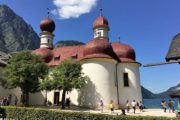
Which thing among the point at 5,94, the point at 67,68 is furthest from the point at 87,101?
the point at 5,94

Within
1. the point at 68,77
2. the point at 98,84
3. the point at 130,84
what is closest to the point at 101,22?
the point at 130,84

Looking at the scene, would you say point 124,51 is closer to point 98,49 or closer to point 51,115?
point 98,49

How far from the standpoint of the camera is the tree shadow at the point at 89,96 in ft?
118

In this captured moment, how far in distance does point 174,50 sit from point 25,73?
90.8ft

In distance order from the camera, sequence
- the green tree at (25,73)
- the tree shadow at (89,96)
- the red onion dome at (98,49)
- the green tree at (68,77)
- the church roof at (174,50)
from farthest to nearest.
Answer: the red onion dome at (98,49) < the tree shadow at (89,96) < the green tree at (68,77) < the green tree at (25,73) < the church roof at (174,50)

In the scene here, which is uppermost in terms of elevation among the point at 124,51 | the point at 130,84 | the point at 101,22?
the point at 101,22

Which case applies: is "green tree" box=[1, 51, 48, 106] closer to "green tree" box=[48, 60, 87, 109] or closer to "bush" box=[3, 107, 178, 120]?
"green tree" box=[48, 60, 87, 109]

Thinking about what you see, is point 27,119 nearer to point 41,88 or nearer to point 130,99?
point 41,88

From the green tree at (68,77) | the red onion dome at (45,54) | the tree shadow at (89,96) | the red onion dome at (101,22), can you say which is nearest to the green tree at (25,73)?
the green tree at (68,77)

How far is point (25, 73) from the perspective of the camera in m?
34.3

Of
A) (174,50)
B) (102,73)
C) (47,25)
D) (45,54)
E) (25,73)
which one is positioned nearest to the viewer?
(174,50)

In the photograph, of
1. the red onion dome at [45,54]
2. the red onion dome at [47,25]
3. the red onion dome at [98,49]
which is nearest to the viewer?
the red onion dome at [98,49]

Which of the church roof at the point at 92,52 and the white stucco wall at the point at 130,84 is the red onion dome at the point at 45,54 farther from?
the white stucco wall at the point at 130,84

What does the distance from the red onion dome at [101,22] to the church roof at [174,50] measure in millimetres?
38139
